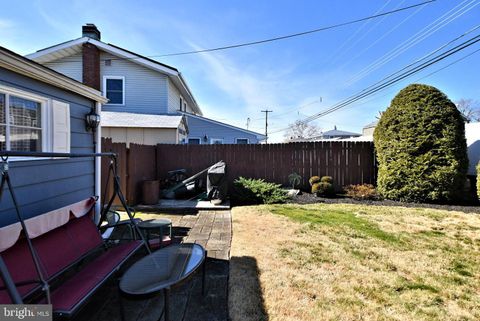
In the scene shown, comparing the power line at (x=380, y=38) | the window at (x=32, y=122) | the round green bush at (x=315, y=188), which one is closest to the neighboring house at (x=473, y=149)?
the power line at (x=380, y=38)

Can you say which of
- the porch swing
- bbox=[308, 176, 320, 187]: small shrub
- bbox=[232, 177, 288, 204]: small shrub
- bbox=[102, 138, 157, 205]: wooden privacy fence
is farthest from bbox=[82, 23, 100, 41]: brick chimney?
the porch swing

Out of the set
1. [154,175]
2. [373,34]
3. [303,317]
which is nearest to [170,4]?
[154,175]

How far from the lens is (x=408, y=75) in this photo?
10.7 m

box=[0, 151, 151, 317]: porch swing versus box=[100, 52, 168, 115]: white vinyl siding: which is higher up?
box=[100, 52, 168, 115]: white vinyl siding

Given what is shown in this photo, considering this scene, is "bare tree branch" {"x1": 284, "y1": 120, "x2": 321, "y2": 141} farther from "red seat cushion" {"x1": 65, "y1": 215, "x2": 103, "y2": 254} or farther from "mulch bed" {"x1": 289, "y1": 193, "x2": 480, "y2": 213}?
"red seat cushion" {"x1": 65, "y1": 215, "x2": 103, "y2": 254}

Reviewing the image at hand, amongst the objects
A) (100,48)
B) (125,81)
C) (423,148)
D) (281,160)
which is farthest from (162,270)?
(100,48)

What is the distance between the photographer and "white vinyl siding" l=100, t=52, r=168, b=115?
1288 cm

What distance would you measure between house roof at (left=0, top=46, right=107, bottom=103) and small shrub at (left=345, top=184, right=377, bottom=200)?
288 inches

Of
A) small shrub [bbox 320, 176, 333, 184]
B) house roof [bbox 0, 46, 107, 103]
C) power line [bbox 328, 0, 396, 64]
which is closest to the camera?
house roof [bbox 0, 46, 107, 103]

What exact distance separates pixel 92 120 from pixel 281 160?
6408 millimetres

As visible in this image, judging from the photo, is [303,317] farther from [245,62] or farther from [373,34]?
[245,62]

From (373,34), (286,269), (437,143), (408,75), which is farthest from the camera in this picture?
(373,34)

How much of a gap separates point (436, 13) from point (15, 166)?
11.7 metres

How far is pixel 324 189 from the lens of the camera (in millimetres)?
8305
